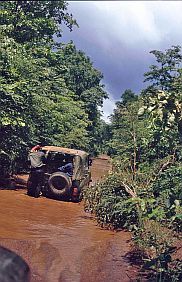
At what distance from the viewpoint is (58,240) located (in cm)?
864

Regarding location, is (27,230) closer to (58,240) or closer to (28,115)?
(58,240)

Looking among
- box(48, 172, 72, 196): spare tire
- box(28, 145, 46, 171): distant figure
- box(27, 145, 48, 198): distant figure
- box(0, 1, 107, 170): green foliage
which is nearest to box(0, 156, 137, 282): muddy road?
box(48, 172, 72, 196): spare tire

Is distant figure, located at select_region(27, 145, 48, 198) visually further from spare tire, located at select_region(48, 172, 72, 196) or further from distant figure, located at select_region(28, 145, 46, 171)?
spare tire, located at select_region(48, 172, 72, 196)

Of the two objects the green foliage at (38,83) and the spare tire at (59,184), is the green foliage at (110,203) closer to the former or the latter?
the spare tire at (59,184)

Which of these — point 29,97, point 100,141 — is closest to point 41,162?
point 29,97

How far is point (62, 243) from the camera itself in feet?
27.7

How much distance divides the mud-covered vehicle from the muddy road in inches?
25.5

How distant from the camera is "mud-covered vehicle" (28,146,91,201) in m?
13.3

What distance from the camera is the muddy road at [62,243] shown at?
6.65m

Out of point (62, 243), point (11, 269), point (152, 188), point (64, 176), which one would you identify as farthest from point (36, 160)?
point (11, 269)

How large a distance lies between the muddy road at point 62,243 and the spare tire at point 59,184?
592 mm

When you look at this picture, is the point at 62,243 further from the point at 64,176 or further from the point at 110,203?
the point at 64,176

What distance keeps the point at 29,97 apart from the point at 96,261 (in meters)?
8.02

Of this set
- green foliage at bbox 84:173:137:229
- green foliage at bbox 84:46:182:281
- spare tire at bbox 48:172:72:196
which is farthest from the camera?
spare tire at bbox 48:172:72:196
